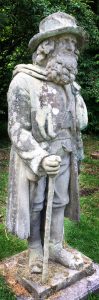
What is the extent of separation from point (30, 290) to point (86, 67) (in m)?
7.26

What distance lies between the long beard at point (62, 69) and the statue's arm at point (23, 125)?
22cm

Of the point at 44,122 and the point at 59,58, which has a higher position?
the point at 59,58

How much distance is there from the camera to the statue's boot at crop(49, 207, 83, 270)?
12.9ft

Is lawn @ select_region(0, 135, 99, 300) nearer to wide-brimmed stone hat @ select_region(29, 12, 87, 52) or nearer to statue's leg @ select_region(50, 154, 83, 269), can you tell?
statue's leg @ select_region(50, 154, 83, 269)

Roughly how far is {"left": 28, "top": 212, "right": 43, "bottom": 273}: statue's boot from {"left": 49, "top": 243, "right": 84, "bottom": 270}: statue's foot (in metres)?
0.15

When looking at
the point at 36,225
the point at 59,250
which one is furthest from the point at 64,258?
the point at 36,225

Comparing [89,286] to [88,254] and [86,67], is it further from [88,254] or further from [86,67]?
[86,67]

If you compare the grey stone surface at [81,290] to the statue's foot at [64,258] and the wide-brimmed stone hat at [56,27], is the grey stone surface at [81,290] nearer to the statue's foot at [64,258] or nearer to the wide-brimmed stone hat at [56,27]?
the statue's foot at [64,258]

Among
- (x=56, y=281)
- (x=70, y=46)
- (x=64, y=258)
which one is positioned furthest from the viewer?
(x=64, y=258)

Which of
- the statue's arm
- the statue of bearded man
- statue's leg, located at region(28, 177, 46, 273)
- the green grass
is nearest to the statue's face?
the statue of bearded man

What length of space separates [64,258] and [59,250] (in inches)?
3.3

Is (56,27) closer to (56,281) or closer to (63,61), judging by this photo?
(63,61)

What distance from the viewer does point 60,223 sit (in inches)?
155

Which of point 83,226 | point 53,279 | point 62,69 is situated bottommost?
point 83,226
